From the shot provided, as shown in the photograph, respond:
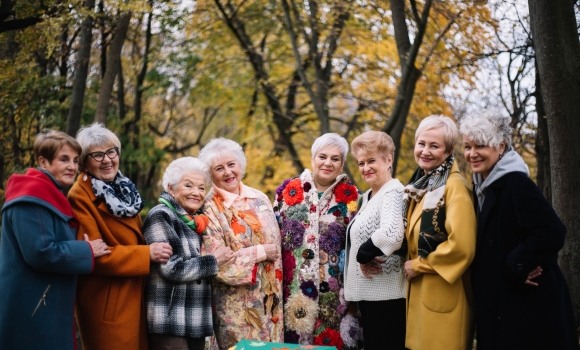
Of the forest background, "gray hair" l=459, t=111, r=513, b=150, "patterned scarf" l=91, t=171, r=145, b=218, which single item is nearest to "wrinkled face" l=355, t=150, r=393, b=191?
"gray hair" l=459, t=111, r=513, b=150

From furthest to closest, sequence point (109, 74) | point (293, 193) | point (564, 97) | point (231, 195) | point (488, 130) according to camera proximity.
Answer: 1. point (109, 74)
2. point (564, 97)
3. point (293, 193)
4. point (231, 195)
5. point (488, 130)

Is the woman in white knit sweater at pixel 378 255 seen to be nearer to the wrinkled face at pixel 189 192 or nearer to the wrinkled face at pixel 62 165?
the wrinkled face at pixel 189 192

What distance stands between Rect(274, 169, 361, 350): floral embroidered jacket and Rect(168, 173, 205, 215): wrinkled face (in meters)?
0.76

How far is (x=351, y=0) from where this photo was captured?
964cm

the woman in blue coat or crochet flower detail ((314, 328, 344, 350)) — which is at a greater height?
the woman in blue coat

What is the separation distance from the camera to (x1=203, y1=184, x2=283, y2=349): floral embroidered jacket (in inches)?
152

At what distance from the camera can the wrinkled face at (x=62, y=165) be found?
343 cm

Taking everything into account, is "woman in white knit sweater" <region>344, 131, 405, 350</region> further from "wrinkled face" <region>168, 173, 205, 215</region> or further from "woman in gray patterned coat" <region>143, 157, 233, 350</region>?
"wrinkled face" <region>168, 173, 205, 215</region>

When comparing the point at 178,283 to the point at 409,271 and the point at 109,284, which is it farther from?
the point at 409,271

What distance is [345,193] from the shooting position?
14.0 feet

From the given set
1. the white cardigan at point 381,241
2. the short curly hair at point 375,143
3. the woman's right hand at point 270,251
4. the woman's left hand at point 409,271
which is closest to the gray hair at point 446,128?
the short curly hair at point 375,143

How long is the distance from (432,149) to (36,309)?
2.57m

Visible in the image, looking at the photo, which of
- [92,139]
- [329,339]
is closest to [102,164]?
[92,139]

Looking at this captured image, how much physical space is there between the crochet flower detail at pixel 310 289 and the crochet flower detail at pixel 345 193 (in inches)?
25.5
